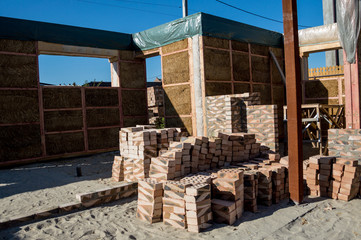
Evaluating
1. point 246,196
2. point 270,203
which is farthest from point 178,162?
point 270,203

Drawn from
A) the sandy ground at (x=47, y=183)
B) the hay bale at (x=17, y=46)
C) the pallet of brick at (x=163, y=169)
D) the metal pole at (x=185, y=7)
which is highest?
the metal pole at (x=185, y=7)

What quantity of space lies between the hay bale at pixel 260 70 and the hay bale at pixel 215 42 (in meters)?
2.25

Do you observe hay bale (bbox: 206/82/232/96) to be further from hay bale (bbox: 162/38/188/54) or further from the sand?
the sand

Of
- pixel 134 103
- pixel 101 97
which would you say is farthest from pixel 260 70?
pixel 101 97

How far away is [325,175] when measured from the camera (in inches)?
265

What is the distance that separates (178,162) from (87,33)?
9.66 meters

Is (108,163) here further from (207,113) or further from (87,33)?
(87,33)

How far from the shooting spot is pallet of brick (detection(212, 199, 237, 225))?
5.39 meters

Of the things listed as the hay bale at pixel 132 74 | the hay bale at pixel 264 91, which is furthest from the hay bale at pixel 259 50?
the hay bale at pixel 132 74

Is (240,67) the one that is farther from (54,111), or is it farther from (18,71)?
(18,71)

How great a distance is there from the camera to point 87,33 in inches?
542

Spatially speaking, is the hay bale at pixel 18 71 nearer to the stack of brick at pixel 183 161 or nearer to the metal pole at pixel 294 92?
the stack of brick at pixel 183 161

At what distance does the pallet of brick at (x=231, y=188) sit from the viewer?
566 centimetres

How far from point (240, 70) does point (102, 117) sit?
7024 millimetres
